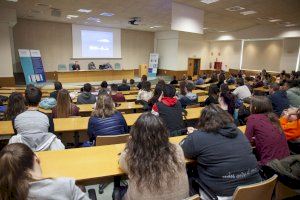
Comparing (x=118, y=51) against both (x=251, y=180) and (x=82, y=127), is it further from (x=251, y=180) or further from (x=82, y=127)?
(x=251, y=180)

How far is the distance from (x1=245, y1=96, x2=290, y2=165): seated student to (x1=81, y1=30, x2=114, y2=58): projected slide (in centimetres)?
1262

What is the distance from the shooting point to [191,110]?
4.41 metres

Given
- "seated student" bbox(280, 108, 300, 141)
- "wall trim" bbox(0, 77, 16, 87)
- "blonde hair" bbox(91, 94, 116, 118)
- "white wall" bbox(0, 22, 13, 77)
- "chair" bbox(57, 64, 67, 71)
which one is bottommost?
"wall trim" bbox(0, 77, 16, 87)

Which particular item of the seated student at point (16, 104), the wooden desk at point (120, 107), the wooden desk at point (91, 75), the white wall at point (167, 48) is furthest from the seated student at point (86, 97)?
the white wall at point (167, 48)

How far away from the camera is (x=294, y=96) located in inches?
189

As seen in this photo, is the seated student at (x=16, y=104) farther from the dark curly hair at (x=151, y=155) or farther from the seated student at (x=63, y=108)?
the dark curly hair at (x=151, y=155)

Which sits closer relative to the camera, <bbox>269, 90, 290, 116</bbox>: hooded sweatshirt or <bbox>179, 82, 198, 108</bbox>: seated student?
<bbox>269, 90, 290, 116</bbox>: hooded sweatshirt

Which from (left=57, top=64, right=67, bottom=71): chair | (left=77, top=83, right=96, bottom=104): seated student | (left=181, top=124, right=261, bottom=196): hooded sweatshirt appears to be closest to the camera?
(left=181, top=124, right=261, bottom=196): hooded sweatshirt

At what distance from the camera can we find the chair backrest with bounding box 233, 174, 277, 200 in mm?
1554

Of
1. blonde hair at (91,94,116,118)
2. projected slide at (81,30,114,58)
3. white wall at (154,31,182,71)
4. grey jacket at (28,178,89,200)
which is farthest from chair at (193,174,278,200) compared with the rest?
white wall at (154,31,182,71)

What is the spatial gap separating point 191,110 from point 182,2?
13.1ft

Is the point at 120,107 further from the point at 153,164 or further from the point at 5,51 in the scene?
the point at 5,51

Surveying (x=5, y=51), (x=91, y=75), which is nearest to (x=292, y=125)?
(x=5, y=51)

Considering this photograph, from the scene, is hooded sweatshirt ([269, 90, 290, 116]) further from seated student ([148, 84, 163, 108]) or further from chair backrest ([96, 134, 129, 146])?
chair backrest ([96, 134, 129, 146])
